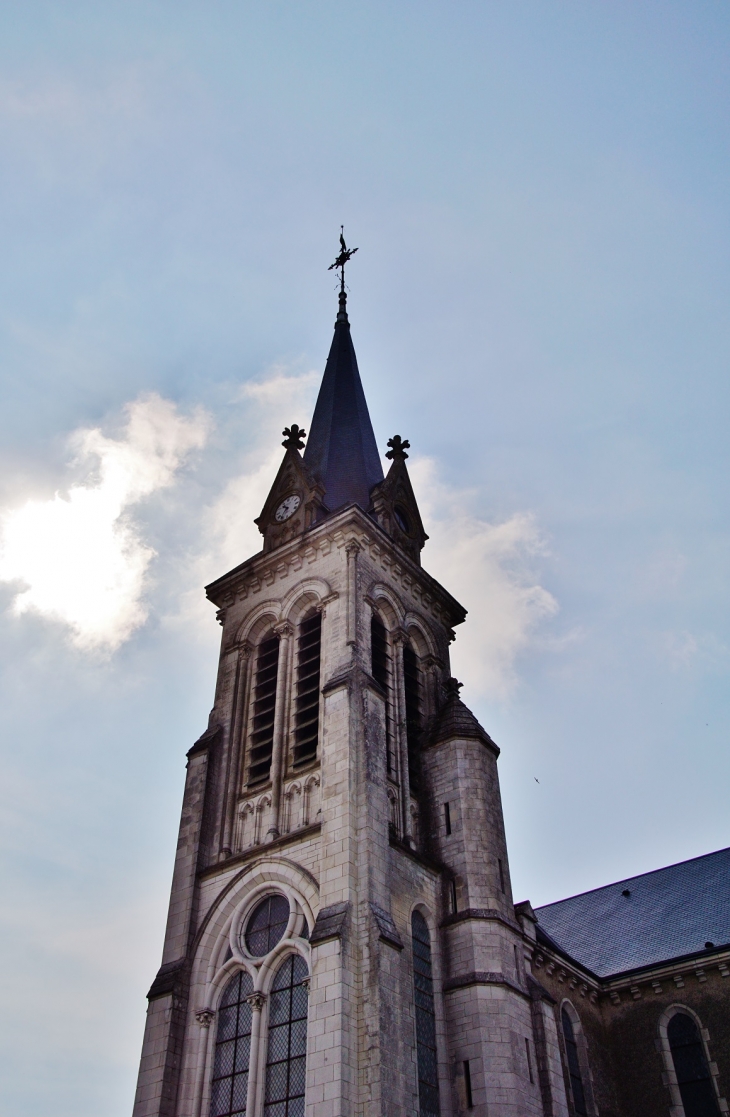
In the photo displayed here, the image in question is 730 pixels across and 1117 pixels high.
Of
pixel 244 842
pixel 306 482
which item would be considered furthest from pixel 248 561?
pixel 244 842

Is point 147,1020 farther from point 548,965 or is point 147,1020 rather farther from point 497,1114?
Answer: point 548,965

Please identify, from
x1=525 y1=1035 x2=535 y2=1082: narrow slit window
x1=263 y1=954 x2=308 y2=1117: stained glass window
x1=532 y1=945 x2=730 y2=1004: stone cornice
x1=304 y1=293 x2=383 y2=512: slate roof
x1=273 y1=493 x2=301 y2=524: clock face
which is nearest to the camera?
x1=263 y1=954 x2=308 y2=1117: stained glass window

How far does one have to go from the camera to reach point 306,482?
3131cm

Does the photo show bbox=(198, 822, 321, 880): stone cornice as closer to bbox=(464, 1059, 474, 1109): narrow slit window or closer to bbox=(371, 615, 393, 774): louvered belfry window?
bbox=(371, 615, 393, 774): louvered belfry window

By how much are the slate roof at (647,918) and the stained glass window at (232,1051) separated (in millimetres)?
11637

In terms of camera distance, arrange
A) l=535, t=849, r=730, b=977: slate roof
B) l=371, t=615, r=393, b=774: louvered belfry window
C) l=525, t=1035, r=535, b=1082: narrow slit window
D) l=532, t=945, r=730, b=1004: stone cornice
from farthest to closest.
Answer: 1. l=535, t=849, r=730, b=977: slate roof
2. l=371, t=615, r=393, b=774: louvered belfry window
3. l=532, t=945, r=730, b=1004: stone cornice
4. l=525, t=1035, r=535, b=1082: narrow slit window

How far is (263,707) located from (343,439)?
428 inches

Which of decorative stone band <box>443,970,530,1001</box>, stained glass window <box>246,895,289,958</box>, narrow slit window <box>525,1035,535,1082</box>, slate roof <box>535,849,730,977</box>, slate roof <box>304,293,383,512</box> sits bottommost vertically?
narrow slit window <box>525,1035,535,1082</box>

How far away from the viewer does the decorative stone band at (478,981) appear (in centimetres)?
2145

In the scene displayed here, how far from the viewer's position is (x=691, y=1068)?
2547 cm

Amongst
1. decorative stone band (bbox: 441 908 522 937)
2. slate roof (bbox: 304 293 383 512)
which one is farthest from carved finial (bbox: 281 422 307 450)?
decorative stone band (bbox: 441 908 522 937)

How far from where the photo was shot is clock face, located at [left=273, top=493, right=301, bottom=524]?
102ft

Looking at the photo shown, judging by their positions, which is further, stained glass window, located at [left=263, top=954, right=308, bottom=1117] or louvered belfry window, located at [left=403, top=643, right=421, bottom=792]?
louvered belfry window, located at [left=403, top=643, right=421, bottom=792]

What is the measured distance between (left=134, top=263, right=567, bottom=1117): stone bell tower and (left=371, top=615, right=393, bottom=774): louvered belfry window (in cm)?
7
